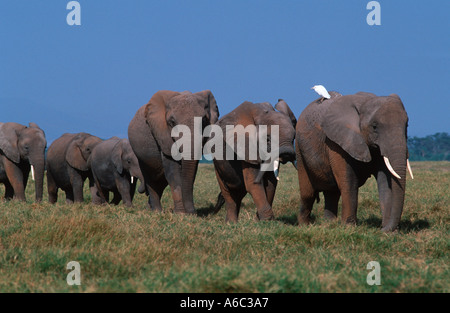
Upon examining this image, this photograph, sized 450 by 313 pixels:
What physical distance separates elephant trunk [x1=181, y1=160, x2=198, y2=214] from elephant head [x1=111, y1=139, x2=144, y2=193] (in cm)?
354

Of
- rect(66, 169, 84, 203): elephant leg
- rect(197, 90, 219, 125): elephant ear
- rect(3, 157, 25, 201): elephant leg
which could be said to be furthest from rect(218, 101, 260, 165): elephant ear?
rect(66, 169, 84, 203): elephant leg

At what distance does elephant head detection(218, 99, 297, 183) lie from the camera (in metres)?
9.99

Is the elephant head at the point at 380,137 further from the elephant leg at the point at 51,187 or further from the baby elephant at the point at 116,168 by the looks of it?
the elephant leg at the point at 51,187

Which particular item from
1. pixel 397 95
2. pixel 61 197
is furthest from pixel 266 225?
pixel 61 197

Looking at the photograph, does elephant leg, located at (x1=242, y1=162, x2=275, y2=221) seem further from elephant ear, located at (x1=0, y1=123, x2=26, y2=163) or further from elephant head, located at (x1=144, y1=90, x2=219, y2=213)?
elephant ear, located at (x1=0, y1=123, x2=26, y2=163)

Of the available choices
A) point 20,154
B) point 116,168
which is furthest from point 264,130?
point 20,154

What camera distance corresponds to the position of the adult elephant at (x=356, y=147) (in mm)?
8812

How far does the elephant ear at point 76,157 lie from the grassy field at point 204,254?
6.42 m

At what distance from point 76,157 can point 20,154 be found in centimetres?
166

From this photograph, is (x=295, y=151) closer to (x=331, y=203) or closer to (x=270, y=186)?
(x=270, y=186)

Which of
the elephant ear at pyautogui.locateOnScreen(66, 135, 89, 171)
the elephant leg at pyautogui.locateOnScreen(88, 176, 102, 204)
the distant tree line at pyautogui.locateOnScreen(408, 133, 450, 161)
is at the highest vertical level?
the elephant ear at pyautogui.locateOnScreen(66, 135, 89, 171)

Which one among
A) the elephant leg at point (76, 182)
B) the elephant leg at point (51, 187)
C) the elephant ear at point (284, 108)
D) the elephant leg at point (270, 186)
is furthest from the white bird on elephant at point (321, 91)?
the elephant leg at point (51, 187)

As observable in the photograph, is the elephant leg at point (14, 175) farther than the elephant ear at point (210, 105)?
Yes
